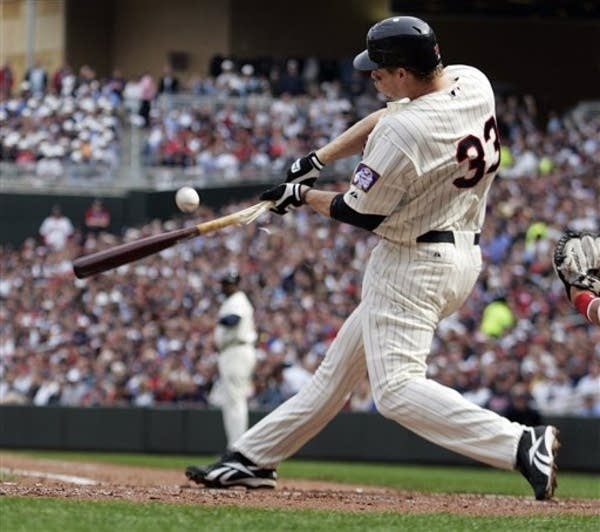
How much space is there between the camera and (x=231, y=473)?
7652mm

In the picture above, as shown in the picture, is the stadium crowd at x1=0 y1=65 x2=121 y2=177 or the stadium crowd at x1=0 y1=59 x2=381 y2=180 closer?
the stadium crowd at x1=0 y1=59 x2=381 y2=180

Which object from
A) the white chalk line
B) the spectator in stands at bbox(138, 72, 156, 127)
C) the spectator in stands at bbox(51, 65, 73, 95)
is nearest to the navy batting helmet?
the white chalk line

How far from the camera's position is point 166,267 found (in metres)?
20.2

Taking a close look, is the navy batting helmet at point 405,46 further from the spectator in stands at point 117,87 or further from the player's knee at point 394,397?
the spectator in stands at point 117,87

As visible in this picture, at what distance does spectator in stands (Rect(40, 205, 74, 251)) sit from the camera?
882 inches

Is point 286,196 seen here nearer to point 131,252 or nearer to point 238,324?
point 131,252

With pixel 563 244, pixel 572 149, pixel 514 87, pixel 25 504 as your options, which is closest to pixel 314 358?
pixel 572 149

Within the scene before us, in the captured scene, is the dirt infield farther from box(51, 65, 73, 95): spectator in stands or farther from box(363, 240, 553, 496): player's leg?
box(51, 65, 73, 95): spectator in stands

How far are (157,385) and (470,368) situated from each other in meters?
3.79

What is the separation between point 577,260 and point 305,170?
4.31 ft

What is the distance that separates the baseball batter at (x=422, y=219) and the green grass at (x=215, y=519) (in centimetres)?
59

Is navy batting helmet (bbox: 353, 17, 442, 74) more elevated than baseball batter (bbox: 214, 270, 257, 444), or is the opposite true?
navy batting helmet (bbox: 353, 17, 442, 74)

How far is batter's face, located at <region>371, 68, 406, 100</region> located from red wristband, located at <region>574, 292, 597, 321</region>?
1208 mm

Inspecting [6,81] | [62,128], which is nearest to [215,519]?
[62,128]
